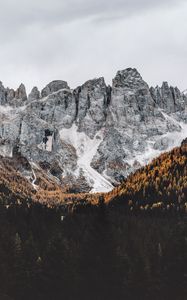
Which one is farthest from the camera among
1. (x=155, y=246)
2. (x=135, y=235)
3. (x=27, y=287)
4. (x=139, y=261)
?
(x=135, y=235)

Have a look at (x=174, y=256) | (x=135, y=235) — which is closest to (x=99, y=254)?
(x=174, y=256)

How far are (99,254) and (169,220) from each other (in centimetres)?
8727

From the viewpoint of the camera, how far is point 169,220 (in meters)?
Answer: 192

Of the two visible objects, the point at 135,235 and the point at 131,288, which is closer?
the point at 131,288

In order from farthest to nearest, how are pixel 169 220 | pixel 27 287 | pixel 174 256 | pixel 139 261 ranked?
1. pixel 169 220
2. pixel 174 256
3. pixel 139 261
4. pixel 27 287

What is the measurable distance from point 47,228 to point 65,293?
2027 inches

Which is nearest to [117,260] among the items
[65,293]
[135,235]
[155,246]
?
[65,293]

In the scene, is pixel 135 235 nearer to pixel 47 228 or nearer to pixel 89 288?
pixel 47 228

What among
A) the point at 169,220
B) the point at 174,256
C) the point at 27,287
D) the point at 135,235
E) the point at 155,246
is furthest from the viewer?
the point at 169,220

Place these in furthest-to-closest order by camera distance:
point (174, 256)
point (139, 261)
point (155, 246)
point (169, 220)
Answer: point (169, 220)
point (155, 246)
point (174, 256)
point (139, 261)

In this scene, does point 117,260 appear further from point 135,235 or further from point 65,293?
point 135,235

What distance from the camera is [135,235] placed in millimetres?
154625

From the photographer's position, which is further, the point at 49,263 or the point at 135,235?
the point at 135,235

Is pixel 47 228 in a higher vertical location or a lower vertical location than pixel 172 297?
higher
